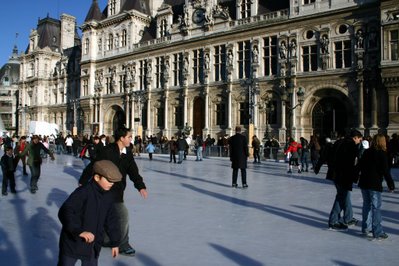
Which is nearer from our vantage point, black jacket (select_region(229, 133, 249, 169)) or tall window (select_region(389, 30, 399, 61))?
black jacket (select_region(229, 133, 249, 169))

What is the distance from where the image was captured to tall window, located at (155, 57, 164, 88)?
39763 millimetres

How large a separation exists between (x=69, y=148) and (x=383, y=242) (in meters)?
32.3

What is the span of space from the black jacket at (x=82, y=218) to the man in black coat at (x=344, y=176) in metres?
4.99

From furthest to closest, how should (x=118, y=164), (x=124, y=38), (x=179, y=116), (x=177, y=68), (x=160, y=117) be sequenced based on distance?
(x=124, y=38) < (x=160, y=117) < (x=177, y=68) < (x=179, y=116) < (x=118, y=164)

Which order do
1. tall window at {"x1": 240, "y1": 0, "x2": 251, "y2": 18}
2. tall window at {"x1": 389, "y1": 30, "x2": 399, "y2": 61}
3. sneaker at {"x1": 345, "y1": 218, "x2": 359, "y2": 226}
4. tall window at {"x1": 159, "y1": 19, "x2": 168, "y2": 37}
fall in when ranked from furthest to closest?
tall window at {"x1": 159, "y1": 19, "x2": 168, "y2": 37}
tall window at {"x1": 240, "y1": 0, "x2": 251, "y2": 18}
tall window at {"x1": 389, "y1": 30, "x2": 399, "y2": 61}
sneaker at {"x1": 345, "y1": 218, "x2": 359, "y2": 226}

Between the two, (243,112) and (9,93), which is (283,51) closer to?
(243,112)

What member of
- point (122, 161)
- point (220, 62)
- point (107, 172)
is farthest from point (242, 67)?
point (107, 172)

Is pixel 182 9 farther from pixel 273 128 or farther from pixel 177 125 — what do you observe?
pixel 273 128

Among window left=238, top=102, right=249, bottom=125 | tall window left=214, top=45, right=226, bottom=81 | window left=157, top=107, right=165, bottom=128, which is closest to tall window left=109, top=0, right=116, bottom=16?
window left=157, top=107, right=165, bottom=128

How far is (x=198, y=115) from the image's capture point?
3653cm

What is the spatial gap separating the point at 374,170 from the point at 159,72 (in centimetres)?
3484

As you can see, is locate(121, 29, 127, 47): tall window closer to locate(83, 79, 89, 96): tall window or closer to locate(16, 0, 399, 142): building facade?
locate(16, 0, 399, 142): building facade

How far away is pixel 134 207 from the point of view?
29.9 ft

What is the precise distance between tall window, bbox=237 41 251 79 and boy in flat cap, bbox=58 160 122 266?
3065 cm
